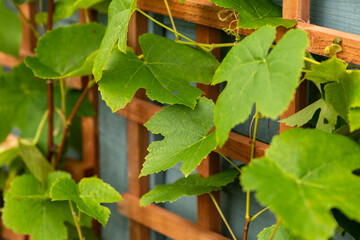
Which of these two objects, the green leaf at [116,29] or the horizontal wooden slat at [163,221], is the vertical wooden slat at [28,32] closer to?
the horizontal wooden slat at [163,221]

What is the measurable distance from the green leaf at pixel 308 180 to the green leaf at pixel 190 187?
0.41 metres

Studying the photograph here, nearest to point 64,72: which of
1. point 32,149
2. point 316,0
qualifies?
point 32,149

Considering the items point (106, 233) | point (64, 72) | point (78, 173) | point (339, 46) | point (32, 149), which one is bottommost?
point (106, 233)

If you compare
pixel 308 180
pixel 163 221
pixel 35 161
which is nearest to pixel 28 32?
pixel 35 161

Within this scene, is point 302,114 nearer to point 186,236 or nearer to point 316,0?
point 316,0

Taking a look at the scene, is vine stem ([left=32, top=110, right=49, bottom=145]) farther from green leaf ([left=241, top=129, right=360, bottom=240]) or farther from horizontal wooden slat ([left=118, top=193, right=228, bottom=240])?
green leaf ([left=241, top=129, right=360, bottom=240])

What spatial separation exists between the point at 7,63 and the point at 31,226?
33.3 inches

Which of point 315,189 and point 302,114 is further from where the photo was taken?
point 302,114

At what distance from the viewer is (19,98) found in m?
1.81

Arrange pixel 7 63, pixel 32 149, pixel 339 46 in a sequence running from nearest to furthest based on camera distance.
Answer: pixel 339 46 → pixel 32 149 → pixel 7 63

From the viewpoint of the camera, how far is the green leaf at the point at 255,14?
3.54 ft

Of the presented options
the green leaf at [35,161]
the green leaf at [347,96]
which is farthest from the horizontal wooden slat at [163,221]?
the green leaf at [347,96]

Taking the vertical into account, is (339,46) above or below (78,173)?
above

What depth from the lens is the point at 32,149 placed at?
171 centimetres
